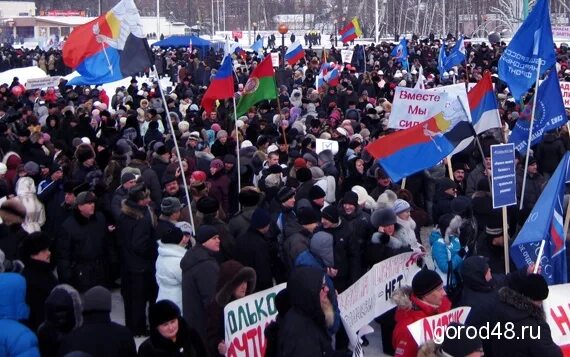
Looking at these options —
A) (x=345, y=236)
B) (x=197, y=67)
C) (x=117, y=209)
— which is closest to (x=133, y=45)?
(x=117, y=209)

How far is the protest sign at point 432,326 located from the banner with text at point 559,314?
1.83 feet

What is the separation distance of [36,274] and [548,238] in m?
3.15

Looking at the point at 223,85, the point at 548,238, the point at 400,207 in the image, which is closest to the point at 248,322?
the point at 548,238

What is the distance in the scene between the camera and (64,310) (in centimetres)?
498

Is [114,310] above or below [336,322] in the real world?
below

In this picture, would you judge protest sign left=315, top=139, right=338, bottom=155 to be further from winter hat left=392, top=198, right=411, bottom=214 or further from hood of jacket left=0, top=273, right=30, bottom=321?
hood of jacket left=0, top=273, right=30, bottom=321

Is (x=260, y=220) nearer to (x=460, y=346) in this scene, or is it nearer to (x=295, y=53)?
(x=460, y=346)

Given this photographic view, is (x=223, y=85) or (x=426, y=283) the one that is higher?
(x=223, y=85)

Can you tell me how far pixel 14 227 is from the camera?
737cm

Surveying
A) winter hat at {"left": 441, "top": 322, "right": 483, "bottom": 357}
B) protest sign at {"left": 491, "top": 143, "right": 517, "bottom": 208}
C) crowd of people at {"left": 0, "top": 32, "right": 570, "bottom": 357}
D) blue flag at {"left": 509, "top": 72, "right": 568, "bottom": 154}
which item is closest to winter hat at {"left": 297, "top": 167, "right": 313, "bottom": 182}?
crowd of people at {"left": 0, "top": 32, "right": 570, "bottom": 357}

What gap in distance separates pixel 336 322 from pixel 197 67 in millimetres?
25623

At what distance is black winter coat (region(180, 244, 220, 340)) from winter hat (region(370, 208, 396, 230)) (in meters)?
1.44

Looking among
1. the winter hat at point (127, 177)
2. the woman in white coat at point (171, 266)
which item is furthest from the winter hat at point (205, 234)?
the winter hat at point (127, 177)

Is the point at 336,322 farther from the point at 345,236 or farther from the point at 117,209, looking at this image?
the point at 117,209
